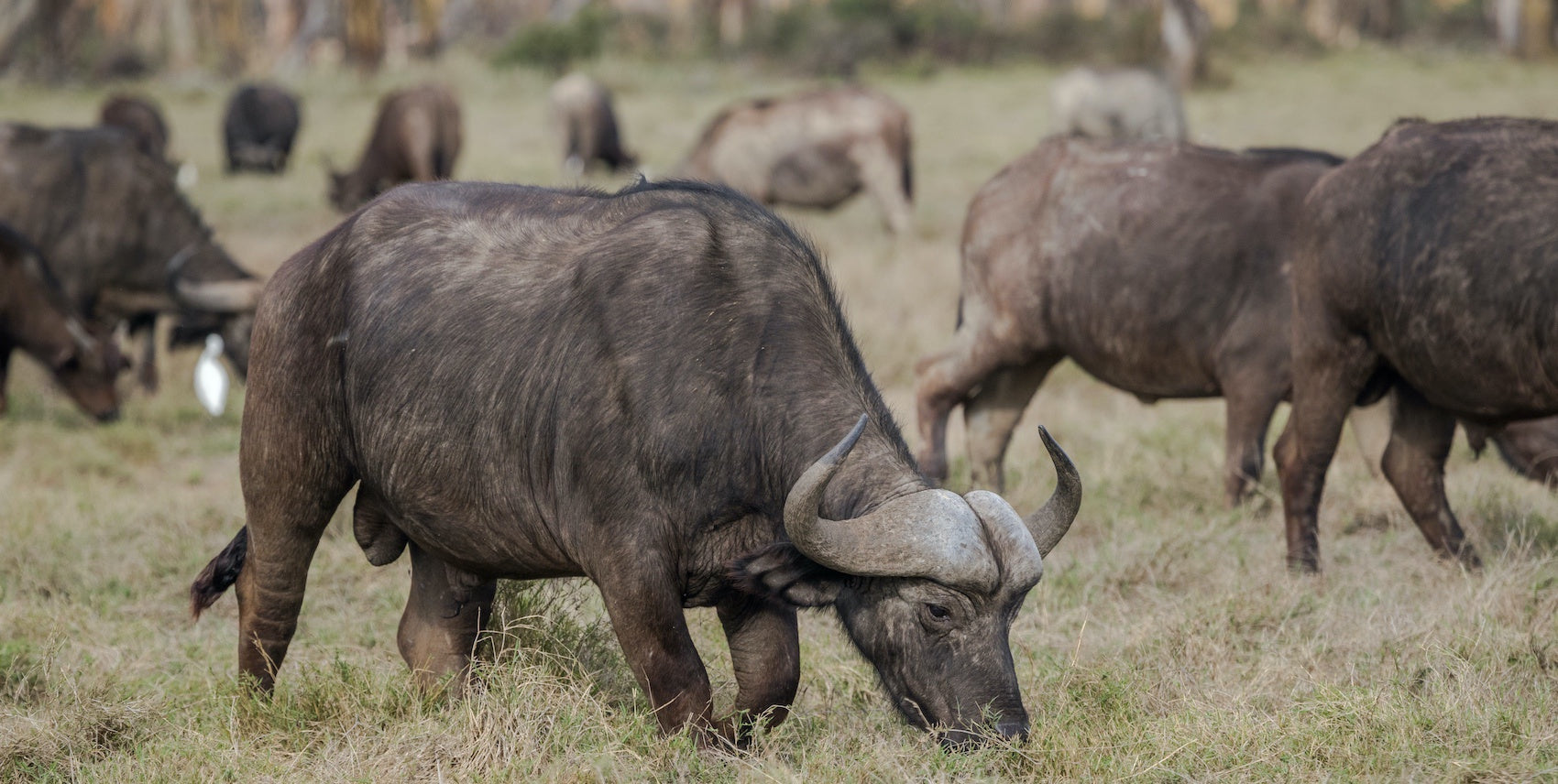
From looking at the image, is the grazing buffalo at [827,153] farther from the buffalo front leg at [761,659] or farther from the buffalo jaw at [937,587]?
the buffalo jaw at [937,587]

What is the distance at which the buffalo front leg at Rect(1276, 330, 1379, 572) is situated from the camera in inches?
229

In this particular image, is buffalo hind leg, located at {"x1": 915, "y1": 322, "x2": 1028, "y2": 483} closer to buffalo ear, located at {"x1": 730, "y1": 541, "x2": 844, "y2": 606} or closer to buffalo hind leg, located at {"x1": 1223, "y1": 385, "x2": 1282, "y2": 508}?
buffalo hind leg, located at {"x1": 1223, "y1": 385, "x2": 1282, "y2": 508}

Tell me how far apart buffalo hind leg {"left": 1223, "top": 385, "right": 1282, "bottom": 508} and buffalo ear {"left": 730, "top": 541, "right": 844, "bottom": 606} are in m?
3.65

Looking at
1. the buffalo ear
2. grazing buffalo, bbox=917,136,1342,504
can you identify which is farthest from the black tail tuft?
grazing buffalo, bbox=917,136,1342,504

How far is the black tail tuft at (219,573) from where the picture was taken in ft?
15.8

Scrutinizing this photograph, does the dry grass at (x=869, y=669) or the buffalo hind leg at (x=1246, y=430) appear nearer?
the dry grass at (x=869, y=669)

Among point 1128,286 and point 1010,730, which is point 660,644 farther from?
point 1128,286

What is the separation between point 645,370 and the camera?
3832 millimetres

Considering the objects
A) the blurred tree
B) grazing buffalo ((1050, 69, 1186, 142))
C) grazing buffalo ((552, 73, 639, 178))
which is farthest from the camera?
the blurred tree

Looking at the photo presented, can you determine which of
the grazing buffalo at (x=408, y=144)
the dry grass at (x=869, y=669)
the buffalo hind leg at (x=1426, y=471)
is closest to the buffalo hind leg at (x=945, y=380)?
the dry grass at (x=869, y=669)

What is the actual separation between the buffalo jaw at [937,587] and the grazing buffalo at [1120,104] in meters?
17.8

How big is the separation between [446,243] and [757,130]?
1216cm

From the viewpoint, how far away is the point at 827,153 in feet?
52.6

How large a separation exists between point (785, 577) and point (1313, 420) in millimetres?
3106
